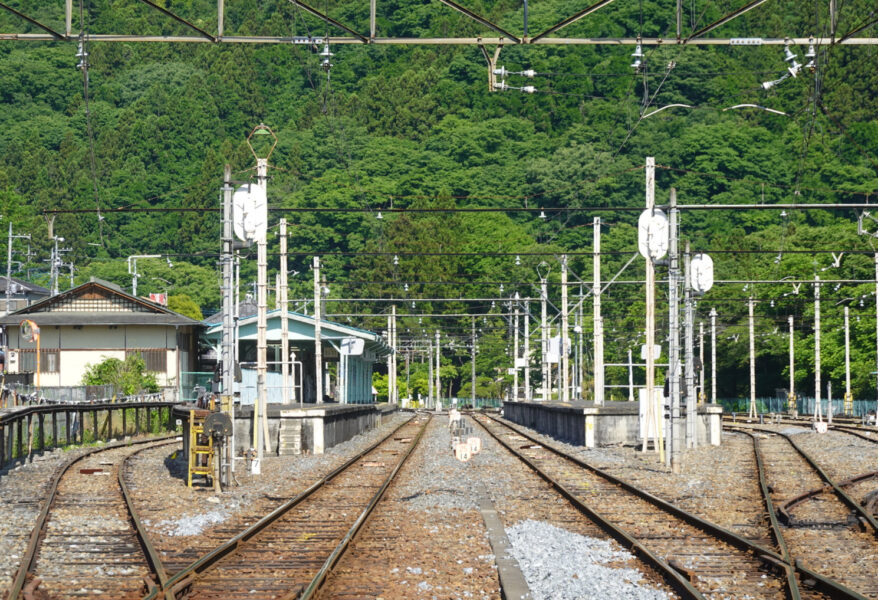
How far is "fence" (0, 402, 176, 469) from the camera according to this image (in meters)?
25.5

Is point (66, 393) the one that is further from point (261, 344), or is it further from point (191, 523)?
point (191, 523)

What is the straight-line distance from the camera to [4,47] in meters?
113

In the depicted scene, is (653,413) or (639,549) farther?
(653,413)

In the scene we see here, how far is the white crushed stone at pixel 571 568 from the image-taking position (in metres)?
10.3

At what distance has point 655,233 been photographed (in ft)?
82.7

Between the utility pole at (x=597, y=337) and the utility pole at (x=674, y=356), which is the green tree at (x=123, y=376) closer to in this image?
the utility pole at (x=597, y=337)

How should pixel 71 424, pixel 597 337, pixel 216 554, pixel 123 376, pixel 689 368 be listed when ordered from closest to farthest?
pixel 216 554 < pixel 689 368 < pixel 71 424 < pixel 597 337 < pixel 123 376

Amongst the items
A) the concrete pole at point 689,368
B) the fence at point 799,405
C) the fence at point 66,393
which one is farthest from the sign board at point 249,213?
the fence at point 799,405

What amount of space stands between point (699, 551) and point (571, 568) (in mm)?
1833

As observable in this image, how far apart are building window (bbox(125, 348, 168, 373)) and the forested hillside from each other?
2153cm

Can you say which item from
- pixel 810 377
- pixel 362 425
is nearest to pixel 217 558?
pixel 362 425

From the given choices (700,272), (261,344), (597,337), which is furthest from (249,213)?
(597,337)

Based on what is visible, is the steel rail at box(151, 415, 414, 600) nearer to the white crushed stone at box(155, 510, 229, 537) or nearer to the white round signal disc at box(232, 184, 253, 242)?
the white crushed stone at box(155, 510, 229, 537)

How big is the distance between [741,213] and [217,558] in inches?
3558
